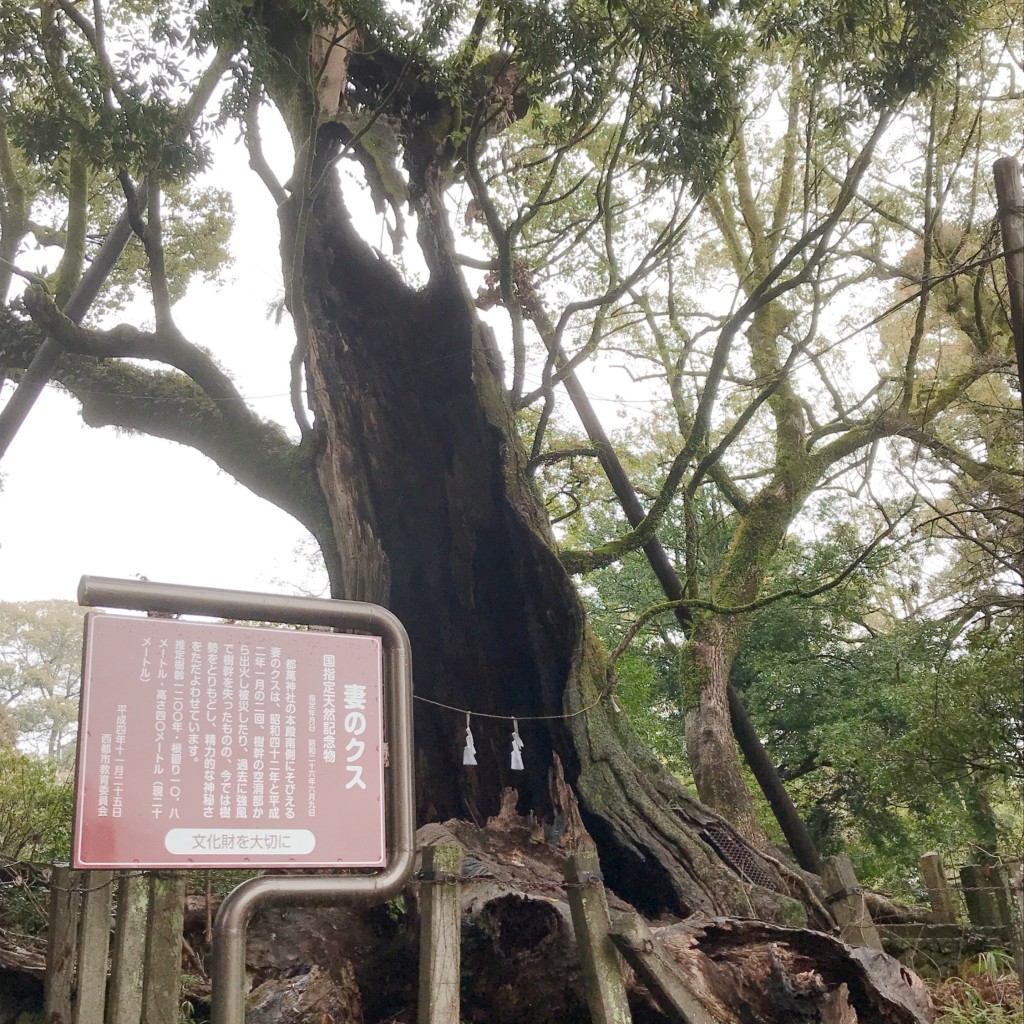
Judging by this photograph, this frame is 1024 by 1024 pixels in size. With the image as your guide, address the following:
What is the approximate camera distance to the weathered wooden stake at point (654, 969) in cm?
332

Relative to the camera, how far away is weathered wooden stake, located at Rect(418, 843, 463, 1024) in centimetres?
298

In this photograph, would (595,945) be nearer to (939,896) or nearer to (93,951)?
(93,951)

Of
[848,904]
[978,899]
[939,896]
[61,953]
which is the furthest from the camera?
[939,896]

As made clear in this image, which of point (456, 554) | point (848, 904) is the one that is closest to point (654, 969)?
point (848, 904)

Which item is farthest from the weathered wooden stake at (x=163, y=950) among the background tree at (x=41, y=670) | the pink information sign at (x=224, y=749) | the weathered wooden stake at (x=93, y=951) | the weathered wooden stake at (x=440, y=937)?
Result: the background tree at (x=41, y=670)

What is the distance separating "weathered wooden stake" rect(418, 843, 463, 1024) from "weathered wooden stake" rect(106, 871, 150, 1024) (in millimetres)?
1004

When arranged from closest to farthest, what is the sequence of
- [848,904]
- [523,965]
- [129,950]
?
[129,950], [523,965], [848,904]

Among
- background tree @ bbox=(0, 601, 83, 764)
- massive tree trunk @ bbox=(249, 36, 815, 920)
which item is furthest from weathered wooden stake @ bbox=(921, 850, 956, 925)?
background tree @ bbox=(0, 601, 83, 764)

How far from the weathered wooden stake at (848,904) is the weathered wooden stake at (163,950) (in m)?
4.12

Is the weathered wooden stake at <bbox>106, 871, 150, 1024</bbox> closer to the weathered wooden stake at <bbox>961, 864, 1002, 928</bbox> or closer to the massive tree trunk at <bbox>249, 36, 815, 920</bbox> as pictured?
the massive tree trunk at <bbox>249, 36, 815, 920</bbox>

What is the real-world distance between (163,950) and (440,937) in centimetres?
96

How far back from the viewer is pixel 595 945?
130 inches

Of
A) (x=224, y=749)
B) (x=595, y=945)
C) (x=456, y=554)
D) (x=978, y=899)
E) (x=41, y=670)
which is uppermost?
(x=41, y=670)

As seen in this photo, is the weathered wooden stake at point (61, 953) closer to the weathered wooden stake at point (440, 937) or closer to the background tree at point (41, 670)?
the weathered wooden stake at point (440, 937)
